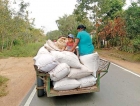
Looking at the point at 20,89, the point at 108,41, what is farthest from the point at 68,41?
the point at 108,41

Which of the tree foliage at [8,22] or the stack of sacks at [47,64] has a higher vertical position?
the tree foliage at [8,22]

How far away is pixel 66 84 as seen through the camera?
501 cm

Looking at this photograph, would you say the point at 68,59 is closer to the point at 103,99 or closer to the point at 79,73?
the point at 79,73

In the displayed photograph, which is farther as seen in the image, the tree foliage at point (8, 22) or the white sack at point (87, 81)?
the tree foliage at point (8, 22)

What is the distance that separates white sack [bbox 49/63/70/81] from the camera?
4906 millimetres

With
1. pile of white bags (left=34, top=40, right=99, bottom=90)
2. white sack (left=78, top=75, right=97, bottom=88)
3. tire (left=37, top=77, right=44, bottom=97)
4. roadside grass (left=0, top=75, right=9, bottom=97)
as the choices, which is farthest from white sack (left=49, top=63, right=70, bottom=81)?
roadside grass (left=0, top=75, right=9, bottom=97)

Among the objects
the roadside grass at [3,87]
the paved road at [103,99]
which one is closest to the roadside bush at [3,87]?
the roadside grass at [3,87]

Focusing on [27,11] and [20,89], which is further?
[27,11]

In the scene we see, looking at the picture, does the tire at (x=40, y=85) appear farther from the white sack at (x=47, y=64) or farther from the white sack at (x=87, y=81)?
the white sack at (x=87, y=81)

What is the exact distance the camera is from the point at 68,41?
20.9 ft

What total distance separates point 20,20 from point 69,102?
19.6 m

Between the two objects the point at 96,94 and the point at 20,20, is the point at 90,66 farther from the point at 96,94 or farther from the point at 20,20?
the point at 20,20

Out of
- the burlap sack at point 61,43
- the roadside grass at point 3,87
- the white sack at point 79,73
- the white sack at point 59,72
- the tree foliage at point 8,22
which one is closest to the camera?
the white sack at point 59,72

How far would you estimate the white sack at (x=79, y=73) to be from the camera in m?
5.07
